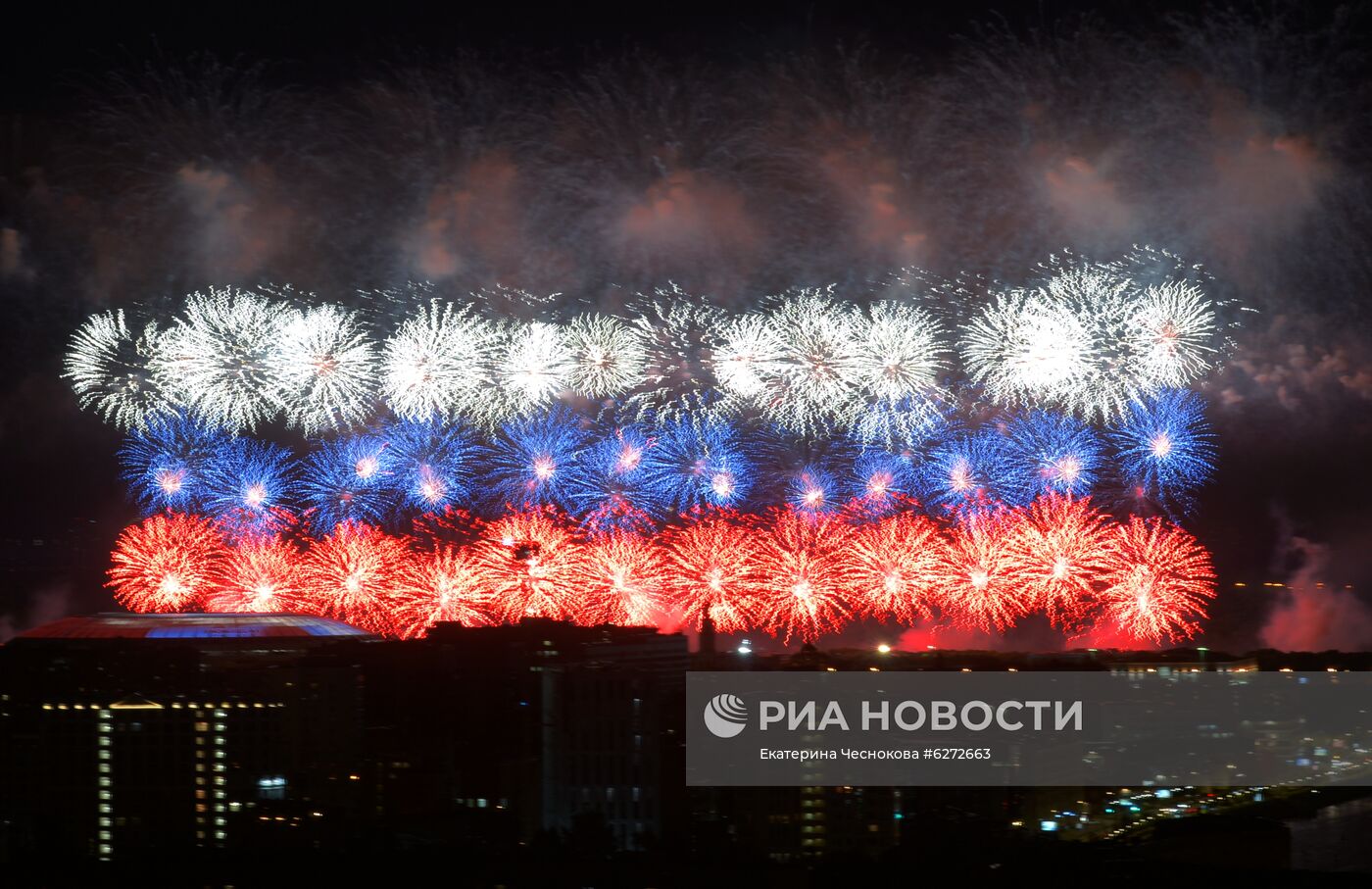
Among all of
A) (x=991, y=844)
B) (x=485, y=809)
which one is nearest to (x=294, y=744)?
(x=485, y=809)

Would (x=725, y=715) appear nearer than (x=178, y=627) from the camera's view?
Yes

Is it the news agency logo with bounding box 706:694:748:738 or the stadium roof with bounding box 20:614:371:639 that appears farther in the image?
the stadium roof with bounding box 20:614:371:639

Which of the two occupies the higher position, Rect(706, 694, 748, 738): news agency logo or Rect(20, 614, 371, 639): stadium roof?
Rect(20, 614, 371, 639): stadium roof

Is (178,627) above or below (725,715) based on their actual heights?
above

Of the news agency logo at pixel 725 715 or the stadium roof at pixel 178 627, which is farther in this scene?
the stadium roof at pixel 178 627

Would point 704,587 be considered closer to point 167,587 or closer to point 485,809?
point 167,587
